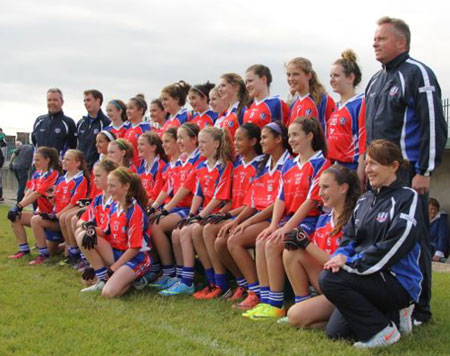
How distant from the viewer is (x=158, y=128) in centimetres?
817

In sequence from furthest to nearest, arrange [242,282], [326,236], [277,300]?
[242,282], [277,300], [326,236]

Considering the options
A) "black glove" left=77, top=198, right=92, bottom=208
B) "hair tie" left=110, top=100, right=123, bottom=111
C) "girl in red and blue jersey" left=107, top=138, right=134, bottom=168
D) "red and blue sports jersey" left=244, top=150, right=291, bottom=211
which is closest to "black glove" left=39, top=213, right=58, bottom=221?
"black glove" left=77, top=198, right=92, bottom=208

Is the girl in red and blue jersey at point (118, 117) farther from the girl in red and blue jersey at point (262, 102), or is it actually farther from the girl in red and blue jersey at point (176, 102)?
the girl in red and blue jersey at point (262, 102)

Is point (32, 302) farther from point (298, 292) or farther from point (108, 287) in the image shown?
point (298, 292)

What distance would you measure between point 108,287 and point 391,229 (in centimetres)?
295

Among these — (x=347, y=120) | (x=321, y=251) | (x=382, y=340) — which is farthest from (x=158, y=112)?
(x=382, y=340)

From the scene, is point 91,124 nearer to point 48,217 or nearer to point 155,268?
point 48,217

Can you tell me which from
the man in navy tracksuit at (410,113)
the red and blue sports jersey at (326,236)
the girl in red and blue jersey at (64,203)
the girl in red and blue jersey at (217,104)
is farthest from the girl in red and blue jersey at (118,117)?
the man in navy tracksuit at (410,113)

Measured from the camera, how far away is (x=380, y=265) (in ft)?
12.6

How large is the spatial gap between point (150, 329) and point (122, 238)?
183 cm

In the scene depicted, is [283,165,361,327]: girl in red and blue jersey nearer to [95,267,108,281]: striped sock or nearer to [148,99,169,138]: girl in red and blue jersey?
[95,267,108,281]: striped sock

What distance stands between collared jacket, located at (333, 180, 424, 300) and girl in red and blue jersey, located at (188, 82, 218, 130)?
3.39 meters

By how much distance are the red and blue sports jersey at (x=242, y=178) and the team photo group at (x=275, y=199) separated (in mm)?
16

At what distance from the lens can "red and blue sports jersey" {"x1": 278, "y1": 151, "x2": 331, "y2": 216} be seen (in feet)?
16.2
